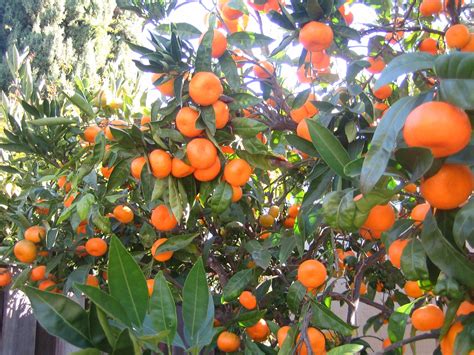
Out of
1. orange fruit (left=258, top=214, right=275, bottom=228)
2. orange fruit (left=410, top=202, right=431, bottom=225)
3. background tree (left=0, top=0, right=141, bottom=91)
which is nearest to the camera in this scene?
orange fruit (left=410, top=202, right=431, bottom=225)

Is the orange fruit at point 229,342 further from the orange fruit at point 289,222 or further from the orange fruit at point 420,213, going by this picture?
the orange fruit at point 420,213

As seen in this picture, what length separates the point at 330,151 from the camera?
2.66 feet

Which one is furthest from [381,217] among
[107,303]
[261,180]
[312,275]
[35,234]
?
[35,234]

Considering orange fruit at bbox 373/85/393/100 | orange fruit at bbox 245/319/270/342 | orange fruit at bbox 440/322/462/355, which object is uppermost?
orange fruit at bbox 373/85/393/100

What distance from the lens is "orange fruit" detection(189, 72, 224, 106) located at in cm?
118

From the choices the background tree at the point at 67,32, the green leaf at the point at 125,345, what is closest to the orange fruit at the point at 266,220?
the green leaf at the point at 125,345

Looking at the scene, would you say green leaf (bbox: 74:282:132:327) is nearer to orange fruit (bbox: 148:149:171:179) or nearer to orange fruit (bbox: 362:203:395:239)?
orange fruit (bbox: 362:203:395:239)

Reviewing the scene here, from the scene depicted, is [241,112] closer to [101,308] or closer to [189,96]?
[189,96]

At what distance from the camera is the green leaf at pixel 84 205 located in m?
1.39

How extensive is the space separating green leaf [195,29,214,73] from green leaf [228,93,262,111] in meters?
0.11

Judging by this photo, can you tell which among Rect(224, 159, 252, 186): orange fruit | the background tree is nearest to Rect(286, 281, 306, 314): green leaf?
Rect(224, 159, 252, 186): orange fruit

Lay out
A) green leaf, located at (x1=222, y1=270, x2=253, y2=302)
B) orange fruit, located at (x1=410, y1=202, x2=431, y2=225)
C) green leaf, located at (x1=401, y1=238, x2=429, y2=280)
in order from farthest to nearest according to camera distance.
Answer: green leaf, located at (x1=222, y1=270, x2=253, y2=302), orange fruit, located at (x1=410, y1=202, x2=431, y2=225), green leaf, located at (x1=401, y1=238, x2=429, y2=280)

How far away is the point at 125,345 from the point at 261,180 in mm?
1311

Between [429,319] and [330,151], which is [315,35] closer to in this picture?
[330,151]
